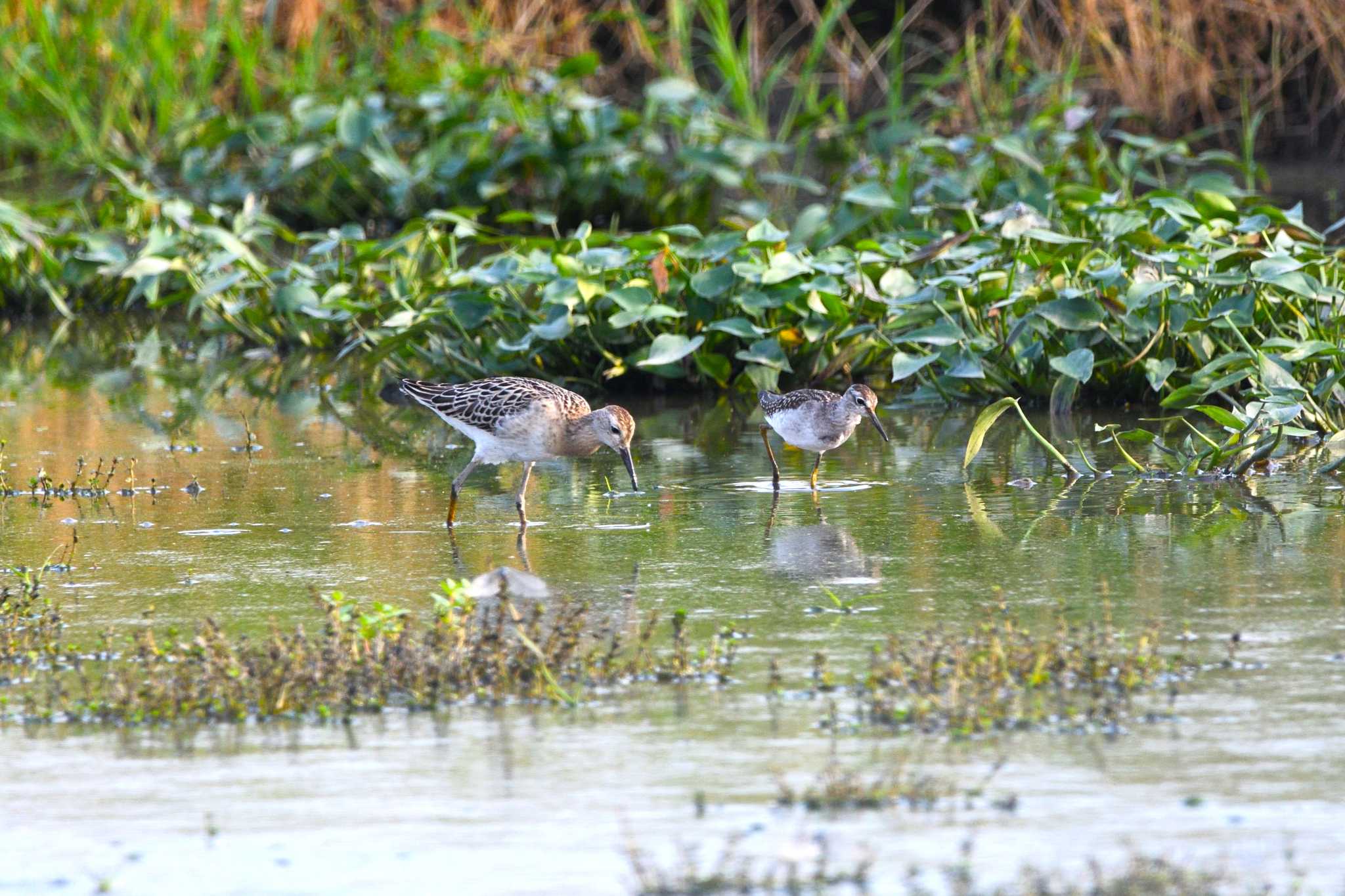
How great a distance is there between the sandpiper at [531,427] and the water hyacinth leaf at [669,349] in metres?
1.37

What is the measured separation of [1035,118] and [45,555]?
9449 mm

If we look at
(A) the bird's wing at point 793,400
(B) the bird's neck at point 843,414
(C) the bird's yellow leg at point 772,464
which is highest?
(A) the bird's wing at point 793,400

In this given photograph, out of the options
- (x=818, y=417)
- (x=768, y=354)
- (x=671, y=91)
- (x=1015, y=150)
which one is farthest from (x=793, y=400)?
(x=671, y=91)

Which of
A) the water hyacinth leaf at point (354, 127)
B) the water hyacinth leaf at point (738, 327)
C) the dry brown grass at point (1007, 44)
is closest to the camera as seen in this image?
the water hyacinth leaf at point (738, 327)

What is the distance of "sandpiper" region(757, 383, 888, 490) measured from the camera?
8016mm

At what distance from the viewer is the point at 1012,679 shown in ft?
16.4

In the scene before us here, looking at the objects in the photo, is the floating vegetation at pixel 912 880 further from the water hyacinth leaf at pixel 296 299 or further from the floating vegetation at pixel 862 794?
the water hyacinth leaf at pixel 296 299

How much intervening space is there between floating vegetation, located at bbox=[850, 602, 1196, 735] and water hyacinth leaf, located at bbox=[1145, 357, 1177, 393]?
3.49 meters

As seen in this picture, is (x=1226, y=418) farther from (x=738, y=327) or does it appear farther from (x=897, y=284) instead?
(x=738, y=327)

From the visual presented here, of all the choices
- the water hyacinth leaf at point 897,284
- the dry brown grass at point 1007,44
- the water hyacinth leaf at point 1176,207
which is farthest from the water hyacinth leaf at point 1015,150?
the dry brown grass at point 1007,44

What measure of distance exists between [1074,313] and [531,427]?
279cm

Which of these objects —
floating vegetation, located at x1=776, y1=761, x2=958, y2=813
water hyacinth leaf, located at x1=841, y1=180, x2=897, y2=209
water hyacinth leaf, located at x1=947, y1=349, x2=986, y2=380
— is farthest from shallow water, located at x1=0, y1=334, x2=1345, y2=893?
water hyacinth leaf, located at x1=841, y1=180, x2=897, y2=209

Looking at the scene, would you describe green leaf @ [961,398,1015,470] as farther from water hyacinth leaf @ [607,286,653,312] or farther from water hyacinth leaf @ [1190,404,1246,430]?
water hyacinth leaf @ [607,286,653,312]

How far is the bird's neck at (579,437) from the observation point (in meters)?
7.68
